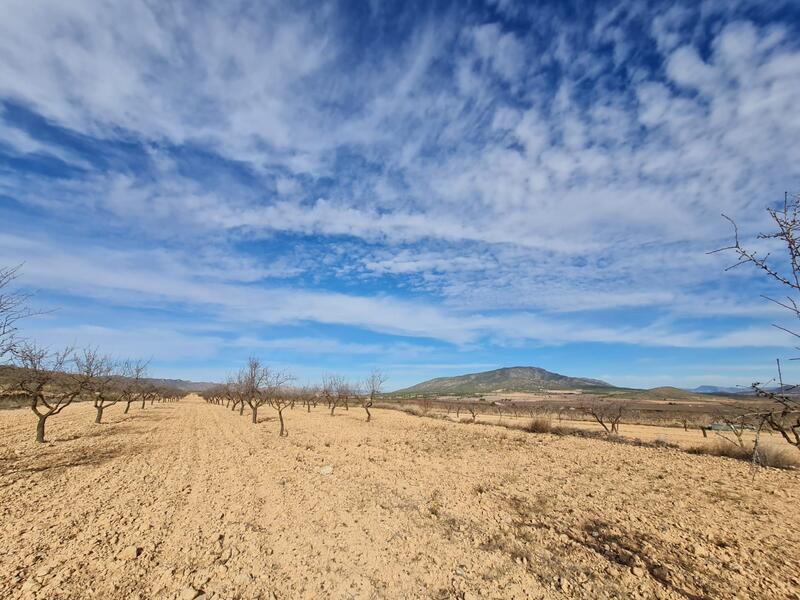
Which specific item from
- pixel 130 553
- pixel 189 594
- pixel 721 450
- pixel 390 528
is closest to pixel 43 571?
pixel 130 553

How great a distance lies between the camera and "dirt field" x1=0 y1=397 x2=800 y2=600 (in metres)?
7.29

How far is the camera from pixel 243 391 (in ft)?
158

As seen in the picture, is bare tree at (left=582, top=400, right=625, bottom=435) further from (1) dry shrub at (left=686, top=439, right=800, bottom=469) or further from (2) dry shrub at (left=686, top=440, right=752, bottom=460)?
(1) dry shrub at (left=686, top=439, right=800, bottom=469)

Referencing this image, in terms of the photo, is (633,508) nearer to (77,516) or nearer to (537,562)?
(537,562)

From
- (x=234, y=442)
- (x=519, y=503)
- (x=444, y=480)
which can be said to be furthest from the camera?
(x=234, y=442)

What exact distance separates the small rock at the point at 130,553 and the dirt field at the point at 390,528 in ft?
0.15

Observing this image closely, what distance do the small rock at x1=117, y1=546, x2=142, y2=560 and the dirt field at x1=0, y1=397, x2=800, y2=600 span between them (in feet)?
0.15

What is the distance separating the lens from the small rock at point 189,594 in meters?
6.84

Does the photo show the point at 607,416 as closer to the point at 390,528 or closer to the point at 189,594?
the point at 390,528

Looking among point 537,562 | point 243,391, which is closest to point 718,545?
point 537,562

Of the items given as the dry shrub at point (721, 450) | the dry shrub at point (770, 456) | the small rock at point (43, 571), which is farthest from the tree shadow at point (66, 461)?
the dry shrub at point (721, 450)

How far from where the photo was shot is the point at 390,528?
970 centimetres

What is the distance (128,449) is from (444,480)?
50.3ft

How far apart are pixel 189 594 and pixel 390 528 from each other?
445 cm
